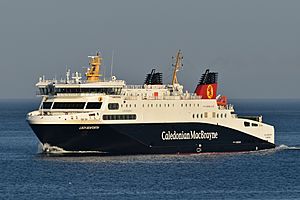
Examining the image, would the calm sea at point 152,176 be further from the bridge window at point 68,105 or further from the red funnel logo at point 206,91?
the red funnel logo at point 206,91

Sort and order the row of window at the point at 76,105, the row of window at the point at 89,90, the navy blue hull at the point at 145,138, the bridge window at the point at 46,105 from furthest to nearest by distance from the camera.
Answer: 1. the bridge window at the point at 46,105
2. the row of window at the point at 89,90
3. the row of window at the point at 76,105
4. the navy blue hull at the point at 145,138

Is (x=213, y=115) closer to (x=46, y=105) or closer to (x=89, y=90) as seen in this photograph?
(x=89, y=90)

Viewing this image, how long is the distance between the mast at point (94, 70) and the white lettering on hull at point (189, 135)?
7.28 meters

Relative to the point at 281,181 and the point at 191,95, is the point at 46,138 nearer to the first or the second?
the point at 191,95

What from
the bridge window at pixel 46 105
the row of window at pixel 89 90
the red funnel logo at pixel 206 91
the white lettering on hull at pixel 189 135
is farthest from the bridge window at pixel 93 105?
the red funnel logo at pixel 206 91

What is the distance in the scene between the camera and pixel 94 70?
8356 cm

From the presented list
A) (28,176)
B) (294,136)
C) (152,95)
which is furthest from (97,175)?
(294,136)

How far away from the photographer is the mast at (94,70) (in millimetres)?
83000

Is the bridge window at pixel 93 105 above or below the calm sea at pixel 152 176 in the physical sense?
above

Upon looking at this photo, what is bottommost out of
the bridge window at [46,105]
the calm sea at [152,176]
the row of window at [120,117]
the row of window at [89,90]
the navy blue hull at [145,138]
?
the calm sea at [152,176]

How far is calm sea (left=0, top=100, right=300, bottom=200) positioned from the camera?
6194 centimetres

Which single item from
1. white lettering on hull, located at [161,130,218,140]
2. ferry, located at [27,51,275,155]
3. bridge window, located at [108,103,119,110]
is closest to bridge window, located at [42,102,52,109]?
ferry, located at [27,51,275,155]

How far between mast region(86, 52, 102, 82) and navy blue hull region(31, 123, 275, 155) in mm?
5661

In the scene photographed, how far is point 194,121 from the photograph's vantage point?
84.1 metres
